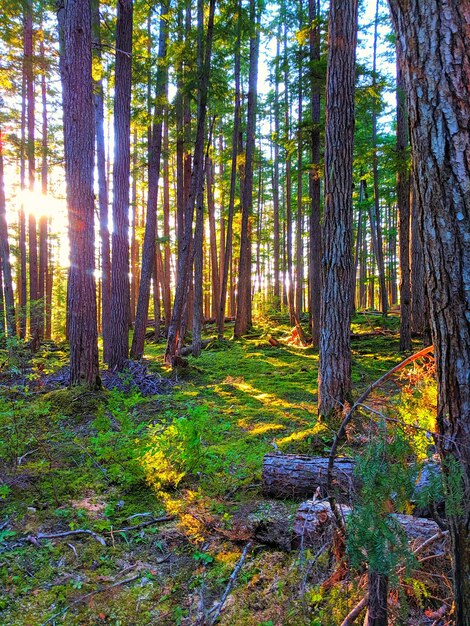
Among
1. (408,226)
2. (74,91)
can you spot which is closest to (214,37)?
(74,91)

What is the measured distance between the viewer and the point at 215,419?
6.17 meters

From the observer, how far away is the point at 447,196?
5.06 ft

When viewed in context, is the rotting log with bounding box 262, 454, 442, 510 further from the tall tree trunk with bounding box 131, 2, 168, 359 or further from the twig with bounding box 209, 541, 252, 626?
the tall tree trunk with bounding box 131, 2, 168, 359

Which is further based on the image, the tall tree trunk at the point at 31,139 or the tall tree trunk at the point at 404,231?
the tall tree trunk at the point at 31,139

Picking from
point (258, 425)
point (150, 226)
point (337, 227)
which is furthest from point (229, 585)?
point (150, 226)

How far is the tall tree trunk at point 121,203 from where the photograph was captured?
8320 mm

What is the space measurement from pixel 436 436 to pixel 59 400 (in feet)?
20.3

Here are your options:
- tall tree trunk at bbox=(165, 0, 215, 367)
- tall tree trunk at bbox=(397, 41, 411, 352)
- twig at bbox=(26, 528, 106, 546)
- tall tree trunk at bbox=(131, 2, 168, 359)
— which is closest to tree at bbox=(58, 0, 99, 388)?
tall tree trunk at bbox=(131, 2, 168, 359)

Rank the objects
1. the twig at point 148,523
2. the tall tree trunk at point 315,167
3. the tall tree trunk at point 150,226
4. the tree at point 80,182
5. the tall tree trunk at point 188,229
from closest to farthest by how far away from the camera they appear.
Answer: the twig at point 148,523
the tree at point 80,182
the tall tree trunk at point 315,167
the tall tree trunk at point 188,229
the tall tree trunk at point 150,226

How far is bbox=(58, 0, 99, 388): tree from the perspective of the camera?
6.23 meters

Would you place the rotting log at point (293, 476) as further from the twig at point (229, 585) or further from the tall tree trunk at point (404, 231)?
the tall tree trunk at point (404, 231)

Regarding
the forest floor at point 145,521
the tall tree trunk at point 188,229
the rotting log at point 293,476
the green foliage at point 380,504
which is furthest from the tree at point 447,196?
the tall tree trunk at point 188,229

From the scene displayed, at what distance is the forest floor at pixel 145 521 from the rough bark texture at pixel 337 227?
85 cm

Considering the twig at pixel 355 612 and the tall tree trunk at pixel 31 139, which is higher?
the tall tree trunk at pixel 31 139
